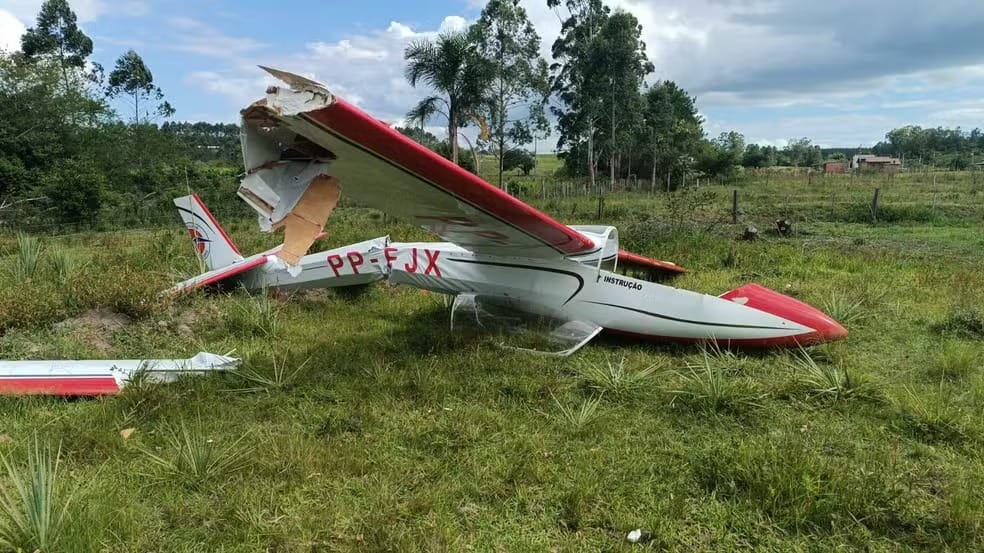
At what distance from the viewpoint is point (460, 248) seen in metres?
6.66

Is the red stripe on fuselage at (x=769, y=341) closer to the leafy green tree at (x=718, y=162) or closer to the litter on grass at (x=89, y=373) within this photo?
the litter on grass at (x=89, y=373)

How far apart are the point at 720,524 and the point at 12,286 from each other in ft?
27.6

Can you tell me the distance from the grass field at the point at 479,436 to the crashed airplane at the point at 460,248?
0.36 metres

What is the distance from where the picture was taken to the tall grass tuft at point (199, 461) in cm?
318

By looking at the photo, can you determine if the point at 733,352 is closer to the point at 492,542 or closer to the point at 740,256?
the point at 492,542

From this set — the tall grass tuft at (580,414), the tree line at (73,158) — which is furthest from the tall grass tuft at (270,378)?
the tree line at (73,158)

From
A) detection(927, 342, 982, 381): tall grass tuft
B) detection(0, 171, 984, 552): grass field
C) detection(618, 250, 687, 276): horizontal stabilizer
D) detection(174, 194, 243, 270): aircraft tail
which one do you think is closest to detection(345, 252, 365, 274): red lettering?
detection(0, 171, 984, 552): grass field

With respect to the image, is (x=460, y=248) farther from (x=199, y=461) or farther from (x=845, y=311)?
(x=845, y=311)

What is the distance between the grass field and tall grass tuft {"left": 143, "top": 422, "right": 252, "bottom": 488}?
0.04ft

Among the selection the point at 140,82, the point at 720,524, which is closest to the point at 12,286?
the point at 720,524

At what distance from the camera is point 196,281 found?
753 cm

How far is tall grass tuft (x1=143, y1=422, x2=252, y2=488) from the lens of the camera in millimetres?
A: 3180

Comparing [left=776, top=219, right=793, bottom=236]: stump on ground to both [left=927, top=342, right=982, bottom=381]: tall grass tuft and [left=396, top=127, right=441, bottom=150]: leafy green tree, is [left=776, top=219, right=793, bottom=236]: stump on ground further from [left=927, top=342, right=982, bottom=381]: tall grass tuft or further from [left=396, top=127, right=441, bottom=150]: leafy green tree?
[left=396, top=127, right=441, bottom=150]: leafy green tree

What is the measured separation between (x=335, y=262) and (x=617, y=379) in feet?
15.6
